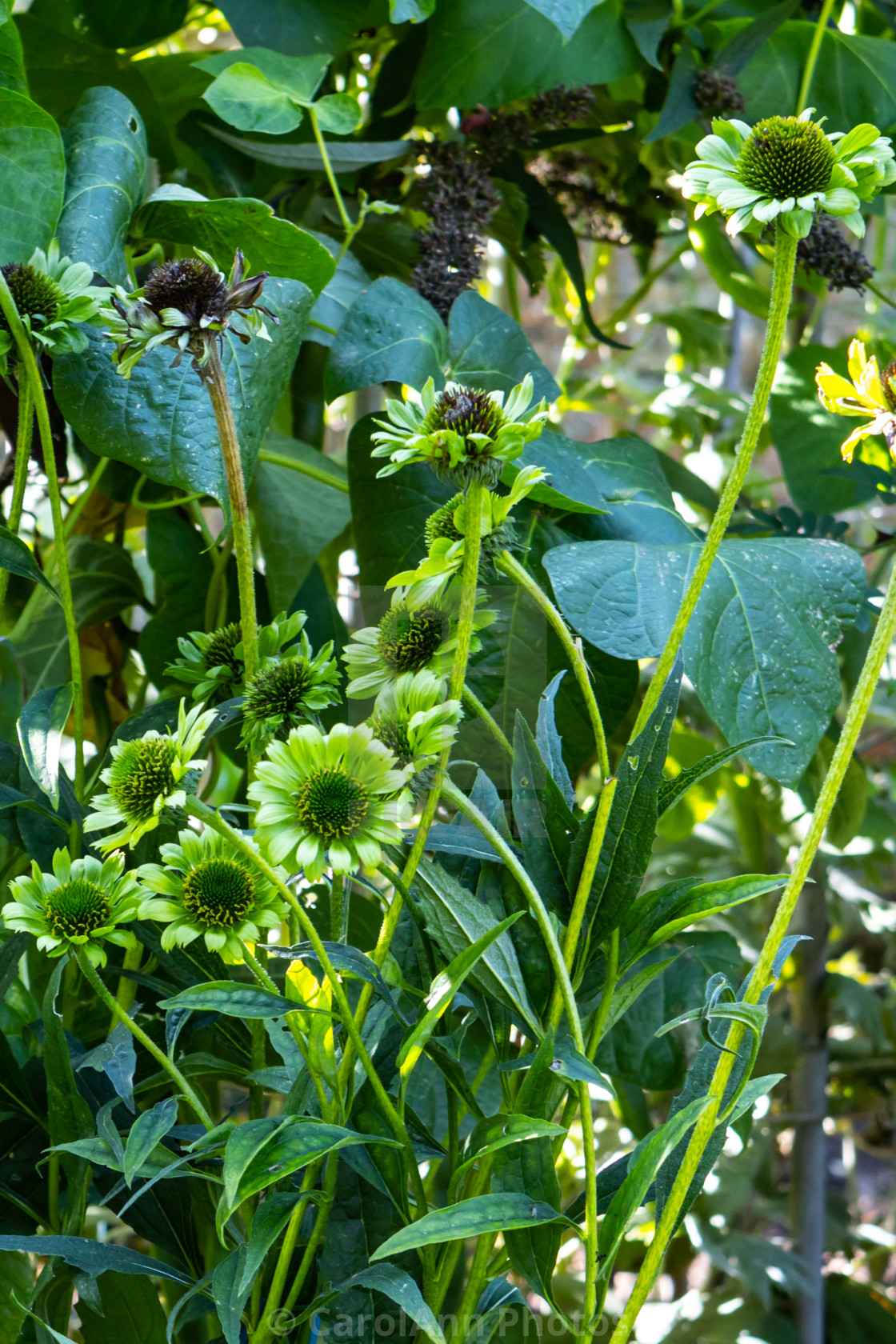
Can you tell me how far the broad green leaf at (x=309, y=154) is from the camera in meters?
0.47

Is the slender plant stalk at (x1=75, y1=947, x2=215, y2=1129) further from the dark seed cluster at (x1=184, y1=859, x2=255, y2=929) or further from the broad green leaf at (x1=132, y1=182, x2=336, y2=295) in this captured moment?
the broad green leaf at (x1=132, y1=182, x2=336, y2=295)

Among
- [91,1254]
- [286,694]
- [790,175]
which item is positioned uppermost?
[790,175]

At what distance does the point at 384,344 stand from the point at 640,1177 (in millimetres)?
302

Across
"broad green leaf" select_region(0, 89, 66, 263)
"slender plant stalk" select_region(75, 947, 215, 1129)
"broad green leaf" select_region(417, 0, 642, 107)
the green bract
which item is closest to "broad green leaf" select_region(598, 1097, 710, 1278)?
"slender plant stalk" select_region(75, 947, 215, 1129)

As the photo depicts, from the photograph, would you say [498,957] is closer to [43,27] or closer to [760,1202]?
[43,27]

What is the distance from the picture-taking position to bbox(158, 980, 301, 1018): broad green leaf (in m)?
0.23

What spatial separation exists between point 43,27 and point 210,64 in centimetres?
13

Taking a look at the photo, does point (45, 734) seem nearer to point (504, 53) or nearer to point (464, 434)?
point (464, 434)

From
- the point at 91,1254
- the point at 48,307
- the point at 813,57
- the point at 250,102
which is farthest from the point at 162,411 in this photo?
the point at 813,57

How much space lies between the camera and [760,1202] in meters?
0.88

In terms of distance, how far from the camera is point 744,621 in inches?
14.9

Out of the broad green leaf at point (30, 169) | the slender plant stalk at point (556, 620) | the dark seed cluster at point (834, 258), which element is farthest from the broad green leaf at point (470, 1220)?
the dark seed cluster at point (834, 258)

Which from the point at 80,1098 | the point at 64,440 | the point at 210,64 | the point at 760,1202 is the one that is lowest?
the point at 760,1202

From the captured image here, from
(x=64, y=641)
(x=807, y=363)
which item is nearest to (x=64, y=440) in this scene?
(x=64, y=641)
